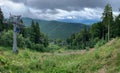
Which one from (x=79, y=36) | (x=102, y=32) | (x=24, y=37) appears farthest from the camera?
(x=79, y=36)

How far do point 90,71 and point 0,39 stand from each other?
168 ft

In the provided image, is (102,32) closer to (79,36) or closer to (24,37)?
(79,36)

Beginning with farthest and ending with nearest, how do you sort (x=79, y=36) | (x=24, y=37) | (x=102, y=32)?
(x=79, y=36) < (x=102, y=32) < (x=24, y=37)

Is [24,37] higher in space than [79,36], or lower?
higher

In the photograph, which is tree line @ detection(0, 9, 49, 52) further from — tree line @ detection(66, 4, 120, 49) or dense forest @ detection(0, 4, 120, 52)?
tree line @ detection(66, 4, 120, 49)

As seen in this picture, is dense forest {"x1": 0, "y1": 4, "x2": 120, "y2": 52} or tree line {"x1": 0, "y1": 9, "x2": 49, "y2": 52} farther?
dense forest {"x1": 0, "y1": 4, "x2": 120, "y2": 52}

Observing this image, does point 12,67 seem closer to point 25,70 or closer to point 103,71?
point 25,70

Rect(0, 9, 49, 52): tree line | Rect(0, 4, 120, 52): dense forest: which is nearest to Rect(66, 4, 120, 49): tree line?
Rect(0, 4, 120, 52): dense forest

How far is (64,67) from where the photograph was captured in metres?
24.3

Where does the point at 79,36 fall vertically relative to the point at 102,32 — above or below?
below

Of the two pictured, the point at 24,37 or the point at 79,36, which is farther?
the point at 79,36

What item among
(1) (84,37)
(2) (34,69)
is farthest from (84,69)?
(1) (84,37)

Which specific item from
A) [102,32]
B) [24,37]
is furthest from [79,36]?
[24,37]

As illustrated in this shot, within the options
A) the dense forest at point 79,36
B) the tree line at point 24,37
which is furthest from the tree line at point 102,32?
the tree line at point 24,37
